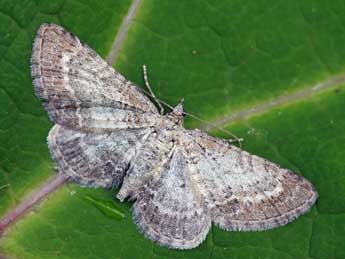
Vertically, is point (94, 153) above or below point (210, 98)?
below

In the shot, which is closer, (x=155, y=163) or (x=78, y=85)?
(x=78, y=85)

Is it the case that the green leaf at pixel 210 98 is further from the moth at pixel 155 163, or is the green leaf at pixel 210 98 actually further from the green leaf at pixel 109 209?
the moth at pixel 155 163

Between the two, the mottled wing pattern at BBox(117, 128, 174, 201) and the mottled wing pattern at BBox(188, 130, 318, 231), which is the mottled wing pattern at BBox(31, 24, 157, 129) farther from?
the mottled wing pattern at BBox(188, 130, 318, 231)

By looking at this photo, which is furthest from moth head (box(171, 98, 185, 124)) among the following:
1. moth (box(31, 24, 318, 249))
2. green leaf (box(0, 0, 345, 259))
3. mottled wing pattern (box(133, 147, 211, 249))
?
mottled wing pattern (box(133, 147, 211, 249))

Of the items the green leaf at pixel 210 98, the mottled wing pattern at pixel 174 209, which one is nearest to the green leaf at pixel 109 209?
the green leaf at pixel 210 98

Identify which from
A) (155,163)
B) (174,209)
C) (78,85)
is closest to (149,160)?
(155,163)

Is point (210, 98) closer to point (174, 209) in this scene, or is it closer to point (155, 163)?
point (155, 163)

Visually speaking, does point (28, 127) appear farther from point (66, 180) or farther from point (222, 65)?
point (222, 65)
